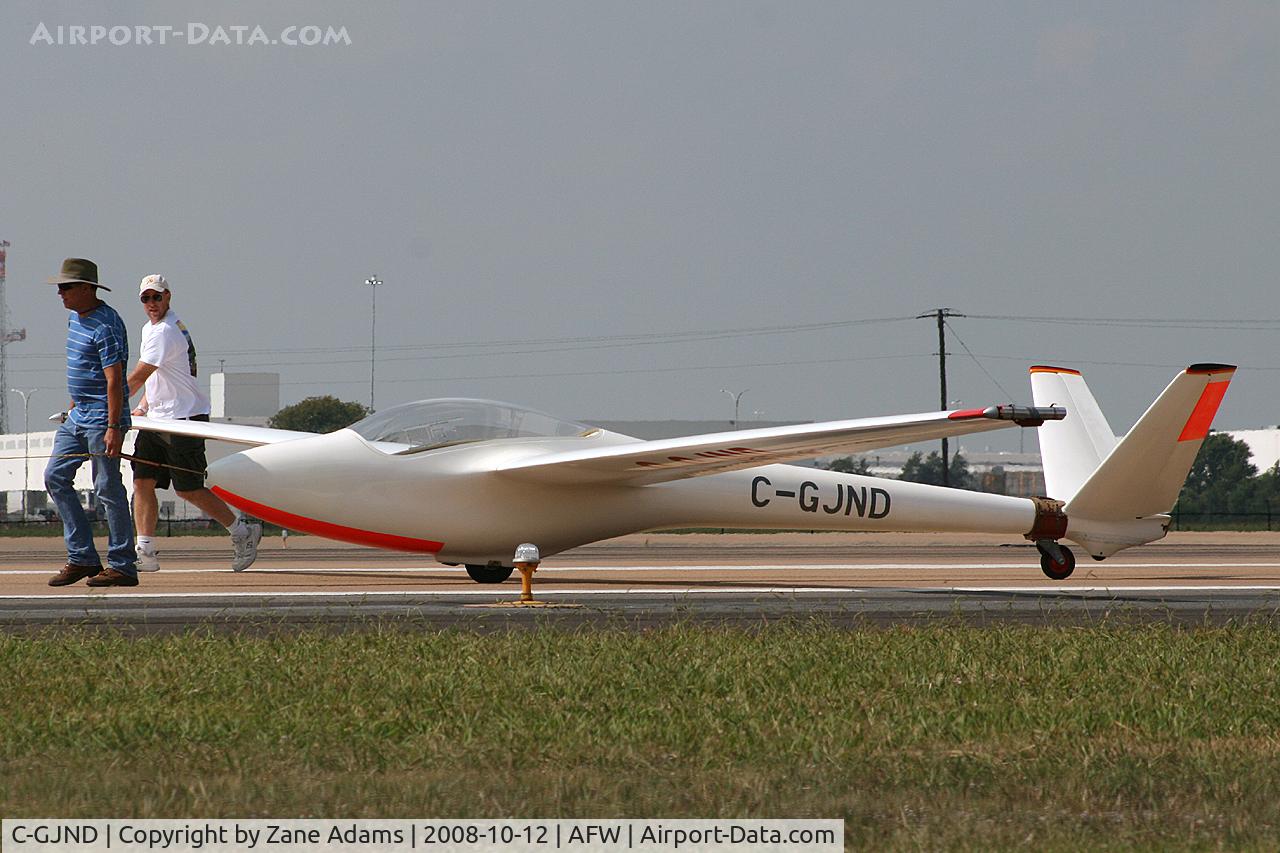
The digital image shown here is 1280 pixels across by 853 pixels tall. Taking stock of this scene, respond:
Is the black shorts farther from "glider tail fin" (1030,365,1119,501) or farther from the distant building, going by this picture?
the distant building

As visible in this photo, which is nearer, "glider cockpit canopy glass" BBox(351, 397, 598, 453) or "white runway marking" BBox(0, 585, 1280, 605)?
"white runway marking" BBox(0, 585, 1280, 605)

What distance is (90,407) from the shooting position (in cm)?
1007

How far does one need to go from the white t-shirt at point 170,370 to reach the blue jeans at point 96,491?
1.64 metres

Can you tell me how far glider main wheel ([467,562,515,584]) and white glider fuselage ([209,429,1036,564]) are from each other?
0.28 meters

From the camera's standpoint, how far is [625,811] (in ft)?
11.3

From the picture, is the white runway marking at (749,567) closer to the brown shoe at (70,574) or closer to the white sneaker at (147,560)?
the white sneaker at (147,560)

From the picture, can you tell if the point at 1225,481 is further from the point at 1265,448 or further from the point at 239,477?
the point at 239,477

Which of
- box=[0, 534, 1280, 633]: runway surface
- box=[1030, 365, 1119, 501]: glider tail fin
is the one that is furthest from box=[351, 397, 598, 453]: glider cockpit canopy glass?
box=[1030, 365, 1119, 501]: glider tail fin

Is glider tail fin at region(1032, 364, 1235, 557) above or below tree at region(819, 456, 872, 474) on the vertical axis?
below

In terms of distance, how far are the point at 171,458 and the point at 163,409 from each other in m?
0.44

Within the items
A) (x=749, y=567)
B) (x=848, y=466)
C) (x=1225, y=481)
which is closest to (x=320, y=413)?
(x=848, y=466)

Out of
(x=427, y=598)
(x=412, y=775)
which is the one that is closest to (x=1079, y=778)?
(x=412, y=775)

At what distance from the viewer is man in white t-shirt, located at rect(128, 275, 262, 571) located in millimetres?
11805

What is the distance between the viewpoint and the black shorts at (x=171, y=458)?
11930mm
